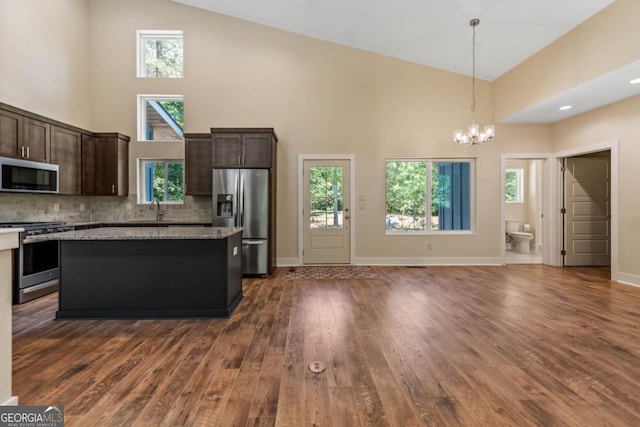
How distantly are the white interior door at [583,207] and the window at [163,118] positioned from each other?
289 inches

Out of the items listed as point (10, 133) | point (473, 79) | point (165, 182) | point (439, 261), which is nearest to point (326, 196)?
point (439, 261)

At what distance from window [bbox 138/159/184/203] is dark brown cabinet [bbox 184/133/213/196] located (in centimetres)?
52

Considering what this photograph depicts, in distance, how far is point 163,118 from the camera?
18.8 feet

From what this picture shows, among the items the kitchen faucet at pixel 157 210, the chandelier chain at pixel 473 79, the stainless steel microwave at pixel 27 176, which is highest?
the chandelier chain at pixel 473 79

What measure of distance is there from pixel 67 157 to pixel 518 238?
917cm

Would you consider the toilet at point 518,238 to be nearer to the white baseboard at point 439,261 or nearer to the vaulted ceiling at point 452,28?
the white baseboard at point 439,261

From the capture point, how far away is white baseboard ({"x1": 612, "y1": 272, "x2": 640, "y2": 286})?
422 cm

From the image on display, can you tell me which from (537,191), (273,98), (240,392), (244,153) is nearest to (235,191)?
(244,153)

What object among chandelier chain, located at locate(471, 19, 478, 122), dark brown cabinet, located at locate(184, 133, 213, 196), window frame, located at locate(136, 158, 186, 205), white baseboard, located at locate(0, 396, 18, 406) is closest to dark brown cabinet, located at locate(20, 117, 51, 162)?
Answer: window frame, located at locate(136, 158, 186, 205)

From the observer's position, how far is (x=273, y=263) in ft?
17.1

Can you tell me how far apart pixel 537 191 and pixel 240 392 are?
8439 mm

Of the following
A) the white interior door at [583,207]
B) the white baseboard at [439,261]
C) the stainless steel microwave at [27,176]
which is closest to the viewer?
the stainless steel microwave at [27,176]

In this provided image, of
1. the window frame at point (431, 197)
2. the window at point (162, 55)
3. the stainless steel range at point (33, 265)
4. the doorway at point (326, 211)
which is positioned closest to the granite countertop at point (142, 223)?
the stainless steel range at point (33, 265)

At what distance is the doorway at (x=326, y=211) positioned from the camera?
565 cm
